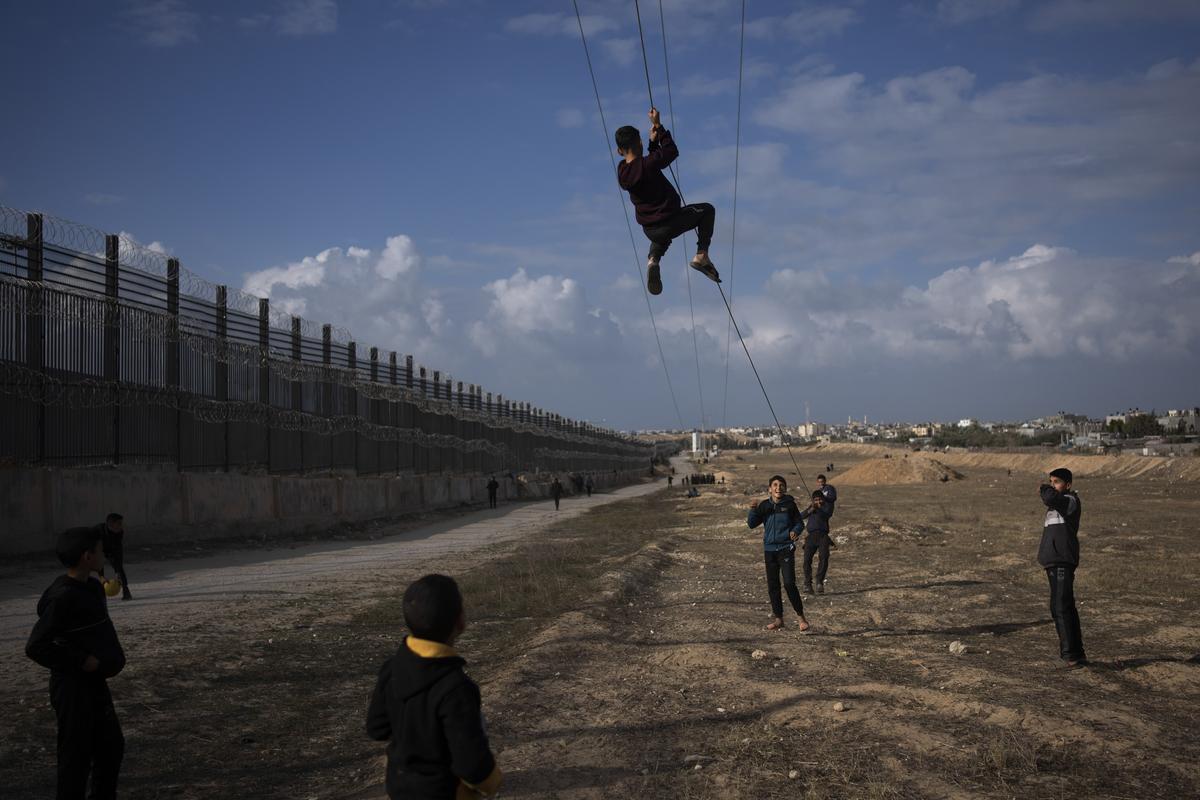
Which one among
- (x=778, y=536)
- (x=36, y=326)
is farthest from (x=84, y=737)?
(x=36, y=326)

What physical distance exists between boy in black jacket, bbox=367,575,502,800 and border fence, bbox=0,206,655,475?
16850mm

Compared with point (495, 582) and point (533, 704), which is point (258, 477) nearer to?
point (495, 582)

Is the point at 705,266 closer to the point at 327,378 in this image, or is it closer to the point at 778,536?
the point at 778,536

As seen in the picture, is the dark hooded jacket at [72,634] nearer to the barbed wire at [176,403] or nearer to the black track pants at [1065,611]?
the black track pants at [1065,611]

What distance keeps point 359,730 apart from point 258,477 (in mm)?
19327

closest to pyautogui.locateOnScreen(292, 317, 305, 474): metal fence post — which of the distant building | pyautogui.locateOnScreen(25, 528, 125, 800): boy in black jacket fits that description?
pyautogui.locateOnScreen(25, 528, 125, 800): boy in black jacket

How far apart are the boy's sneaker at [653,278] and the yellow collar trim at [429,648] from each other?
598 cm

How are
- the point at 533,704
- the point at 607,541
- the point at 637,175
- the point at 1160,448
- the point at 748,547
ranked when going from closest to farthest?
the point at 637,175 < the point at 533,704 < the point at 748,547 < the point at 607,541 < the point at 1160,448

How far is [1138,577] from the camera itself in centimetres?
1795

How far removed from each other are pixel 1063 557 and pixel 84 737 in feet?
30.1

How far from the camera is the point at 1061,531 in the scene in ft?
33.5

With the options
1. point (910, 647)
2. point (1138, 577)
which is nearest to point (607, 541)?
point (1138, 577)

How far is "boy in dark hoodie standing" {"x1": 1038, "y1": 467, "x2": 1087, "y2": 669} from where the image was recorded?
33.3ft

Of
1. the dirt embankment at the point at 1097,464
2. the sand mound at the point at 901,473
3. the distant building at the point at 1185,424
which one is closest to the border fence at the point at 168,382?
the sand mound at the point at 901,473
